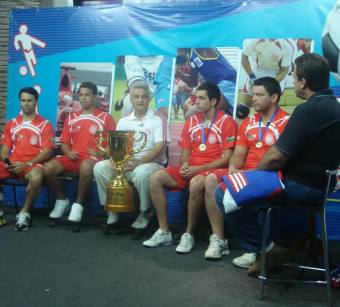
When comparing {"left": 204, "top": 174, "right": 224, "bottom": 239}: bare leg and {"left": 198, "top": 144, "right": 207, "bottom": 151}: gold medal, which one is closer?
{"left": 204, "top": 174, "right": 224, "bottom": 239}: bare leg

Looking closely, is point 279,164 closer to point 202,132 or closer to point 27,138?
point 202,132

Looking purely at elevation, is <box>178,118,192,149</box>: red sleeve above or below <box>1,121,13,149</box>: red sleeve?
above

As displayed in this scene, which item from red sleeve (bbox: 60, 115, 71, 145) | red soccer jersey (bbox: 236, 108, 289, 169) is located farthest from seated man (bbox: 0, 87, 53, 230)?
red soccer jersey (bbox: 236, 108, 289, 169)

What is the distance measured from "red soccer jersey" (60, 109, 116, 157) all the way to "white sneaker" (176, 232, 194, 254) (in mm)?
1300

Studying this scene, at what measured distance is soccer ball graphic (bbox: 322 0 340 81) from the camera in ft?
11.3

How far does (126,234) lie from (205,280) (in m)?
1.15

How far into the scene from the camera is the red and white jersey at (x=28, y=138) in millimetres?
4051

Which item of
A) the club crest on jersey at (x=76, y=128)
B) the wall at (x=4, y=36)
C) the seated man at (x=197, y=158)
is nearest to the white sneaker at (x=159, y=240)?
the seated man at (x=197, y=158)

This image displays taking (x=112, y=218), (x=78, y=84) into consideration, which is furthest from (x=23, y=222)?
(x=78, y=84)

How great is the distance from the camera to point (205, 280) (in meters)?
2.67

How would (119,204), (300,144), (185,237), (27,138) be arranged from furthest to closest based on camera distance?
(27,138) < (119,204) < (185,237) < (300,144)

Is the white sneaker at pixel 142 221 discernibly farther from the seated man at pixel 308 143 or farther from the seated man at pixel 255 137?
the seated man at pixel 308 143

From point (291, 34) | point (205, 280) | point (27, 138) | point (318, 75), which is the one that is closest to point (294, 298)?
point (205, 280)

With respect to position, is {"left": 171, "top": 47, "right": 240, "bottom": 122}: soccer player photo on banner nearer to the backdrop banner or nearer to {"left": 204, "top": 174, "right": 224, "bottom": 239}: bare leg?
the backdrop banner
